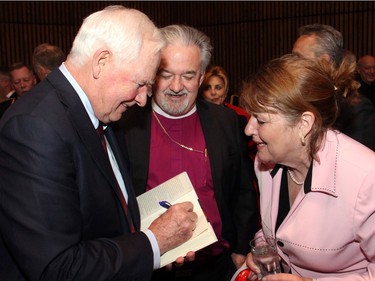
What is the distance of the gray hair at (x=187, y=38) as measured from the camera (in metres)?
2.57

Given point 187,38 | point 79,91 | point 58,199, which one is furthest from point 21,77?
point 58,199

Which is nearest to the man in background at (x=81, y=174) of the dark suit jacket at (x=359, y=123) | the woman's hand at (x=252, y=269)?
the woman's hand at (x=252, y=269)

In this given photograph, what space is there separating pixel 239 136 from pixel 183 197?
0.88 meters

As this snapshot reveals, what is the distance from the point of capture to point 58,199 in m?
1.42

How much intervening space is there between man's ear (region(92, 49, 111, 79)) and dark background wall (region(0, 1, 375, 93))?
809 cm

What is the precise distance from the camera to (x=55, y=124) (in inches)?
58.4

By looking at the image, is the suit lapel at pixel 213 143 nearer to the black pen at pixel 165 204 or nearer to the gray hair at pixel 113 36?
the black pen at pixel 165 204

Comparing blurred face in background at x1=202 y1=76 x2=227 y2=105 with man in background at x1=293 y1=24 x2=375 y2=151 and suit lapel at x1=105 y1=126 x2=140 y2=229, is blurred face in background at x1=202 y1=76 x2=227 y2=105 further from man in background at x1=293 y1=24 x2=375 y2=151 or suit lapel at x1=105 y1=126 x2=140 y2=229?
suit lapel at x1=105 y1=126 x2=140 y2=229

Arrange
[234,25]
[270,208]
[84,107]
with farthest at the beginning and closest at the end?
[234,25], [270,208], [84,107]

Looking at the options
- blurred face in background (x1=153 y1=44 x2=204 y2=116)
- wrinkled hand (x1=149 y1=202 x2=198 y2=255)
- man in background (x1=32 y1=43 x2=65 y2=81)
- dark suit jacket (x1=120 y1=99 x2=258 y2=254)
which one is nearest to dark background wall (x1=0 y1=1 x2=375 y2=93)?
man in background (x1=32 y1=43 x2=65 y2=81)

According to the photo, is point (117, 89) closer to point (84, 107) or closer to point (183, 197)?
Answer: point (84, 107)

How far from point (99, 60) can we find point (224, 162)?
46.6 inches

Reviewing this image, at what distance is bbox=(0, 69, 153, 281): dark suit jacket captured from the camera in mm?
1394

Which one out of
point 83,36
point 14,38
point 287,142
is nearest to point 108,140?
point 83,36
